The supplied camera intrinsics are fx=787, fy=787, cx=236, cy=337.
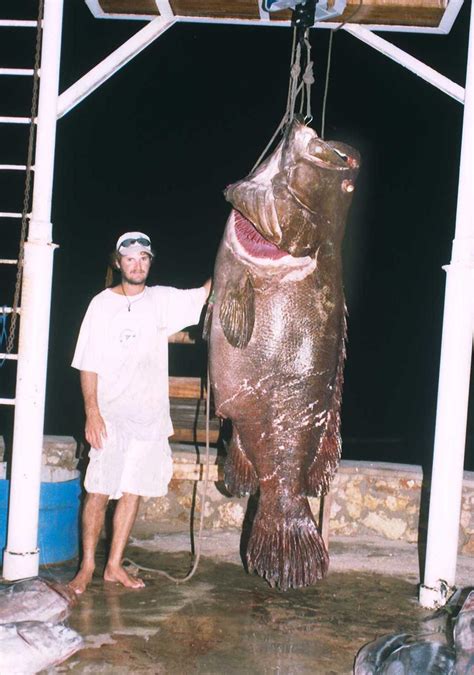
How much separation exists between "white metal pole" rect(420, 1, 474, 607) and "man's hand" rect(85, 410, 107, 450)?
2267mm

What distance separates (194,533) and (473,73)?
401 cm

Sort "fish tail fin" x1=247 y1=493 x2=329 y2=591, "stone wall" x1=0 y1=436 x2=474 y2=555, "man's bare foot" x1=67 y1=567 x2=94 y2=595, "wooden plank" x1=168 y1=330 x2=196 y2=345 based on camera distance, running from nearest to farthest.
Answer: "fish tail fin" x1=247 y1=493 x2=329 y2=591 < "man's bare foot" x1=67 y1=567 x2=94 y2=595 < "stone wall" x1=0 y1=436 x2=474 y2=555 < "wooden plank" x1=168 y1=330 x2=196 y2=345

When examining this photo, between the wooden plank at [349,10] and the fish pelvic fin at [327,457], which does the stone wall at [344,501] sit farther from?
the wooden plank at [349,10]

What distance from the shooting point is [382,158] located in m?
46.0

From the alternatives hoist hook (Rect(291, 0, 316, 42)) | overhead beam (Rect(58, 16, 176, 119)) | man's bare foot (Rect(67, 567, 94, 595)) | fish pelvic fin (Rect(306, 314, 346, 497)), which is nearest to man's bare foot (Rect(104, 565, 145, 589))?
man's bare foot (Rect(67, 567, 94, 595))

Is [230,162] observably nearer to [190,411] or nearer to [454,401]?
[190,411]

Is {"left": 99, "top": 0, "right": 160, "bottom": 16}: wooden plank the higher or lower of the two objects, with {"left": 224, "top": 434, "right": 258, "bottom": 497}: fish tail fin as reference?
higher

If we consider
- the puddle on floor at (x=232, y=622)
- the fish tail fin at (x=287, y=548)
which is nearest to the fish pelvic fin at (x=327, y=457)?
the fish tail fin at (x=287, y=548)

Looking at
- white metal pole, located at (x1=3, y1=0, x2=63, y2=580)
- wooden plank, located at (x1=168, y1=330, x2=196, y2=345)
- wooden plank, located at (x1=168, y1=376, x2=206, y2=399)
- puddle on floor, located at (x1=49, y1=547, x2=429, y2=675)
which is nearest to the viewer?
puddle on floor, located at (x1=49, y1=547, x2=429, y2=675)

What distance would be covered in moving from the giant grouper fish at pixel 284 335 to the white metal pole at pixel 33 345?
1.43 m

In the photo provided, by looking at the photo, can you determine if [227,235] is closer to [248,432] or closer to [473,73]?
[248,432]

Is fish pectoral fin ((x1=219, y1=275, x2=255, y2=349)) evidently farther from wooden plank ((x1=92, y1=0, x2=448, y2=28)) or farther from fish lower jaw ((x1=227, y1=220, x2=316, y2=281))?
wooden plank ((x1=92, y1=0, x2=448, y2=28))

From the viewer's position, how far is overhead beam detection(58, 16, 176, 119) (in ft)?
17.6

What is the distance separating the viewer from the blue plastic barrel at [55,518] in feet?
18.9
